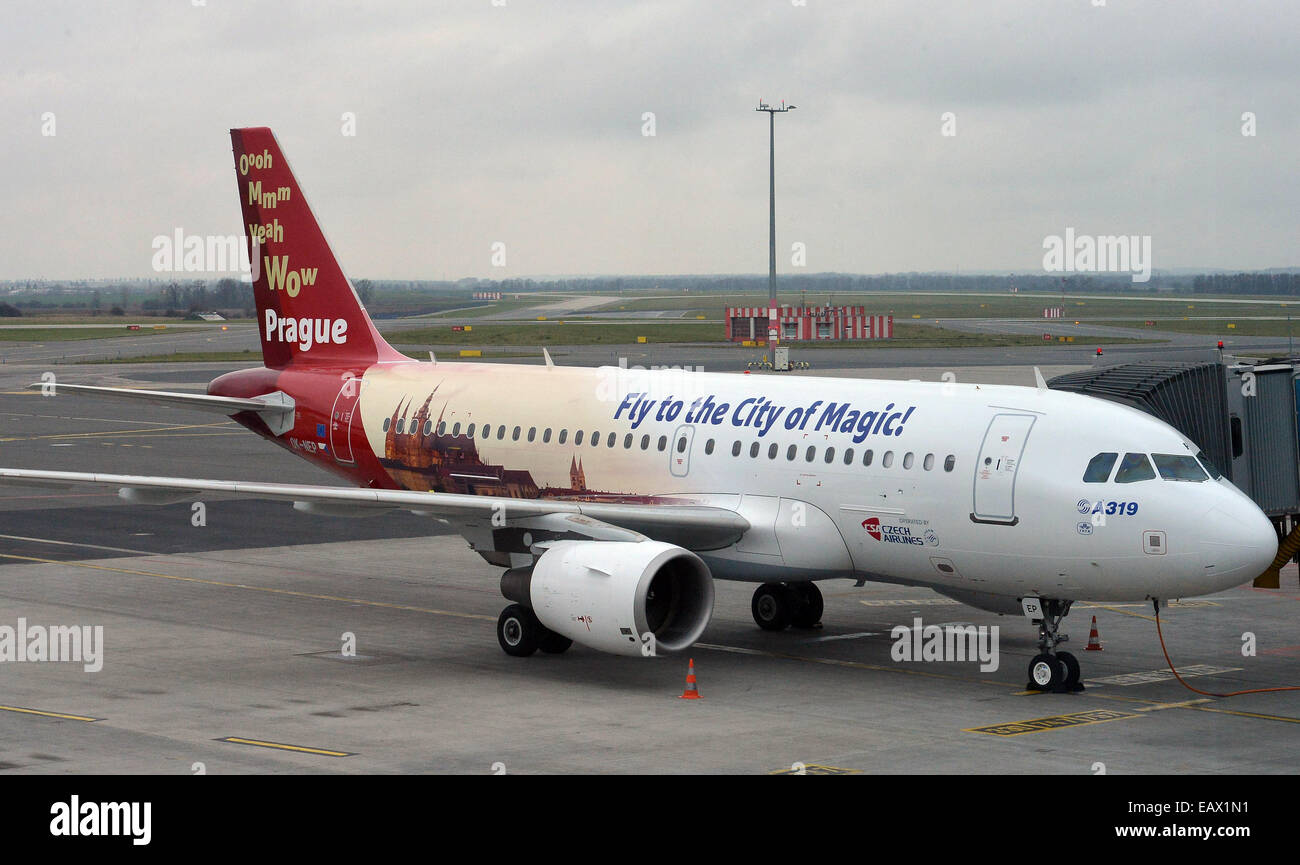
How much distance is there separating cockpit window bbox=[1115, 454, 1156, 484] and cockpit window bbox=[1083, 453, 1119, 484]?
13cm

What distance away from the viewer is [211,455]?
51656 millimetres

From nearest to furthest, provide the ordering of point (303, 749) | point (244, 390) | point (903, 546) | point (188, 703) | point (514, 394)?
1. point (303, 749)
2. point (188, 703)
3. point (903, 546)
4. point (514, 394)
5. point (244, 390)

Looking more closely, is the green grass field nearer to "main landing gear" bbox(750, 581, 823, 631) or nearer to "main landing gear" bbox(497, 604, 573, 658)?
"main landing gear" bbox(750, 581, 823, 631)

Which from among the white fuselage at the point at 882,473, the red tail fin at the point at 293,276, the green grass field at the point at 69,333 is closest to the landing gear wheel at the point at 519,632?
the white fuselage at the point at 882,473

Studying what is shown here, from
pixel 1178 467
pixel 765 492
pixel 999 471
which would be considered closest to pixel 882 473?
pixel 999 471

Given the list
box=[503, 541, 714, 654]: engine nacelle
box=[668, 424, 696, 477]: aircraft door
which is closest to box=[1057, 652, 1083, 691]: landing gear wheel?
box=[503, 541, 714, 654]: engine nacelle

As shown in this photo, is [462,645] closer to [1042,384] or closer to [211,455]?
[1042,384]

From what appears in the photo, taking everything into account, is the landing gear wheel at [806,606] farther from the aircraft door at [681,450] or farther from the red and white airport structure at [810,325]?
the red and white airport structure at [810,325]

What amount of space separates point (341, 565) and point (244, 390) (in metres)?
4.46

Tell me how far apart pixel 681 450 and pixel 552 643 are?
3693mm

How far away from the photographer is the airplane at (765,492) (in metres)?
21.2

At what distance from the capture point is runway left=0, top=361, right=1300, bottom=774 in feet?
60.2

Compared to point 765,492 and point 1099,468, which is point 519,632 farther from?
point 1099,468

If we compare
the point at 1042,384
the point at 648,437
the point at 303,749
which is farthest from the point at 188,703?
the point at 1042,384
